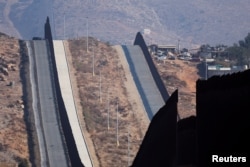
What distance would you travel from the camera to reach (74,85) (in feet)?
382

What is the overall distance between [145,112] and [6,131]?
16.9 meters

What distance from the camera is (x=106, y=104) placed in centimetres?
11188

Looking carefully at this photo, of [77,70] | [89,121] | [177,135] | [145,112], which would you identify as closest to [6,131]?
[89,121]

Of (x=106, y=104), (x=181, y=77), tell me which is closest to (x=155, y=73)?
(x=181, y=77)

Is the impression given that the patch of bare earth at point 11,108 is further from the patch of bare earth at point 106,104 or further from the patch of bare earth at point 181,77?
the patch of bare earth at point 181,77

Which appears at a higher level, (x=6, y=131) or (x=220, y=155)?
(x=220, y=155)

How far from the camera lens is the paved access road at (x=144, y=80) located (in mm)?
110000

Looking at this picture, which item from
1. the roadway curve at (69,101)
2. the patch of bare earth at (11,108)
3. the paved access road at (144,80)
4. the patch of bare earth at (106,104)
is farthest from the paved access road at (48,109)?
the paved access road at (144,80)

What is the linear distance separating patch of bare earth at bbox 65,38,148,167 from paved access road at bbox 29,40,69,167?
2742 mm

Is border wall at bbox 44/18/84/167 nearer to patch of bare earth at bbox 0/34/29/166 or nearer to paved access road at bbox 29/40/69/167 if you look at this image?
paved access road at bbox 29/40/69/167

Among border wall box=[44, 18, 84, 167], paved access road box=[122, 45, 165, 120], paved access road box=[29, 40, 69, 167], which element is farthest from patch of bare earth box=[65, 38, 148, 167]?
paved access road box=[29, 40, 69, 167]

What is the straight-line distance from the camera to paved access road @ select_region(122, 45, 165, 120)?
110m

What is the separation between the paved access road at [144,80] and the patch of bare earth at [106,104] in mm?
1250

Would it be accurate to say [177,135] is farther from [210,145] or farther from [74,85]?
[74,85]
